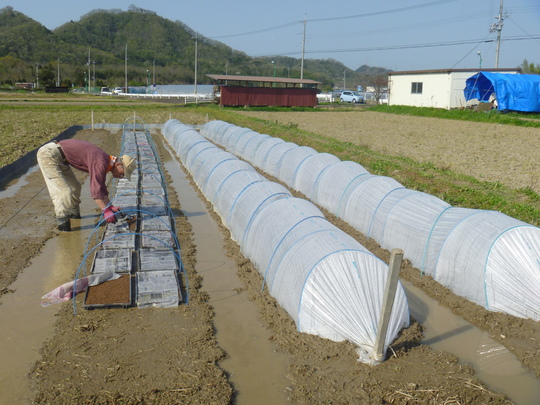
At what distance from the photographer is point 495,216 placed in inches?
263

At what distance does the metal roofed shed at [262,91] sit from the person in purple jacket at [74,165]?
107ft

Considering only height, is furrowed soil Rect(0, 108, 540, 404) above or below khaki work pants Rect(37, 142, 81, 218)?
below

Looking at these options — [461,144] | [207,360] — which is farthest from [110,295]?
[461,144]

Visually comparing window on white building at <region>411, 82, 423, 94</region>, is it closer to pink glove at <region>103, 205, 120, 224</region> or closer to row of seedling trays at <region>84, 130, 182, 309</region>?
row of seedling trays at <region>84, 130, 182, 309</region>

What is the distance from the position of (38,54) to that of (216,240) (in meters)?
118

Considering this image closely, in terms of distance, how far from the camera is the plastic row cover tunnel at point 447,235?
6.00 metres

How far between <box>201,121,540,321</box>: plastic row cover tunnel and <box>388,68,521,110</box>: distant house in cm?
2936

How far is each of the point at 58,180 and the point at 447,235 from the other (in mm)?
6104

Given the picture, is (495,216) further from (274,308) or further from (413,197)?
(274,308)

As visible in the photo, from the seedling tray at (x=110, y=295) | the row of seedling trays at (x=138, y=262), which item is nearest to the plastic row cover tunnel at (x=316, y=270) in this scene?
the row of seedling trays at (x=138, y=262)

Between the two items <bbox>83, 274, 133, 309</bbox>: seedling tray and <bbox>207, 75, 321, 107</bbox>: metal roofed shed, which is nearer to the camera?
<bbox>83, 274, 133, 309</bbox>: seedling tray

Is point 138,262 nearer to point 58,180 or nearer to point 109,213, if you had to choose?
point 109,213

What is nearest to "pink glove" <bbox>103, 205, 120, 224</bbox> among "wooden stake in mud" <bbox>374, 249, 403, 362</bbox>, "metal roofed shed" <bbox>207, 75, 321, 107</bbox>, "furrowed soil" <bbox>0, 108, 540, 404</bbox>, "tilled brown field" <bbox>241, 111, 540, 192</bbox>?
"furrowed soil" <bbox>0, 108, 540, 404</bbox>

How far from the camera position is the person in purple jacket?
7.93 metres
